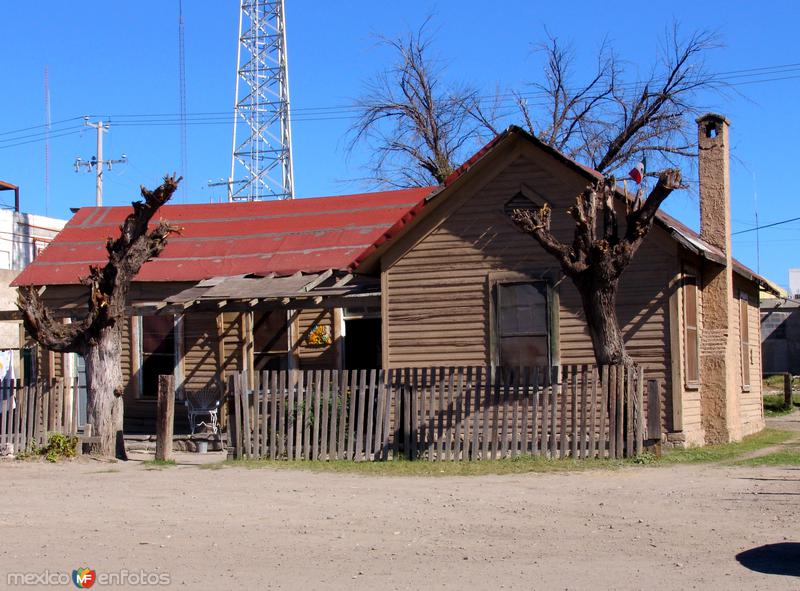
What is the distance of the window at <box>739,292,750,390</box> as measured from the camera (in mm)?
18625

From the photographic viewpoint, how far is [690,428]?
1532 cm

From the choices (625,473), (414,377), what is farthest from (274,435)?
(625,473)

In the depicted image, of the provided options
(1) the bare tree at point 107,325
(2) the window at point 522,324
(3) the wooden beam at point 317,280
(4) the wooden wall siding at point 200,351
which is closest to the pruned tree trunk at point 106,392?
(1) the bare tree at point 107,325

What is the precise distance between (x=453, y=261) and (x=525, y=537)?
8.30 meters

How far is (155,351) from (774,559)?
16233 millimetres

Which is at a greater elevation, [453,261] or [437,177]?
[437,177]

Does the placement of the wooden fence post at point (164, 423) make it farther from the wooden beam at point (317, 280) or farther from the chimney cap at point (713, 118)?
the chimney cap at point (713, 118)

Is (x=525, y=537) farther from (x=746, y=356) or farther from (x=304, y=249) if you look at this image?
(x=304, y=249)

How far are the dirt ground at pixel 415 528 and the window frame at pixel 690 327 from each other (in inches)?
114

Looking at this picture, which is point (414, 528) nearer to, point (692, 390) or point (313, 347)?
point (692, 390)

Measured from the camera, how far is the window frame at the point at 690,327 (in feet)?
50.3

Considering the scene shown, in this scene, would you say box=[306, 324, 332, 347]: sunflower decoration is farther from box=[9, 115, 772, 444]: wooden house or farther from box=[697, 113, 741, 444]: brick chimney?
box=[697, 113, 741, 444]: brick chimney

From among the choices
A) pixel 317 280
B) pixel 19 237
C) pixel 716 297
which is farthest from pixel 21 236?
pixel 716 297

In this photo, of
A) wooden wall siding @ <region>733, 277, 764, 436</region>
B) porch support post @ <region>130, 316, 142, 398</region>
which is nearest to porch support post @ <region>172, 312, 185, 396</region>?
porch support post @ <region>130, 316, 142, 398</region>
